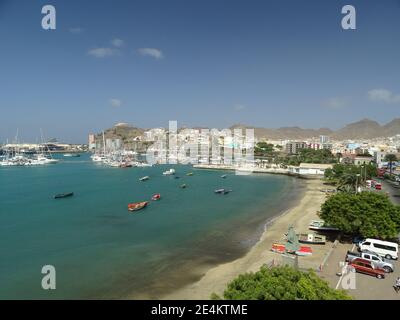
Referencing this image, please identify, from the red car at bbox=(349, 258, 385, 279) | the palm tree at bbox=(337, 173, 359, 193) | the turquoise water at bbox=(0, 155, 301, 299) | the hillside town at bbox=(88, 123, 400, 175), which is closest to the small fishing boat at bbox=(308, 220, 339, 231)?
the turquoise water at bbox=(0, 155, 301, 299)

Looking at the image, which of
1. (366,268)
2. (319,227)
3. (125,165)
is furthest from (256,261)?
(125,165)

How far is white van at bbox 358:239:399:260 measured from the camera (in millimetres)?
10977

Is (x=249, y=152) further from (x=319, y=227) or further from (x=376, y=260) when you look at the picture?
(x=376, y=260)

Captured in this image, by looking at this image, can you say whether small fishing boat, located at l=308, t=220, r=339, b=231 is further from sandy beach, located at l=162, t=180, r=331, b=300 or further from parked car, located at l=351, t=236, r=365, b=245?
parked car, located at l=351, t=236, r=365, b=245

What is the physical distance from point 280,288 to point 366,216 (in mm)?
8844

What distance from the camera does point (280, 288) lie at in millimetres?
5367

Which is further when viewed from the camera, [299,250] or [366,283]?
[299,250]

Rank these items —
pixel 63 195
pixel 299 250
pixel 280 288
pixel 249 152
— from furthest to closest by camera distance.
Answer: pixel 249 152 → pixel 63 195 → pixel 299 250 → pixel 280 288

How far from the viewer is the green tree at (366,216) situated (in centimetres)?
1219

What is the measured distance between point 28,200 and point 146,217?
1259 cm

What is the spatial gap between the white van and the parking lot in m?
0.27

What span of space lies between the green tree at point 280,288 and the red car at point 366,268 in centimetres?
451

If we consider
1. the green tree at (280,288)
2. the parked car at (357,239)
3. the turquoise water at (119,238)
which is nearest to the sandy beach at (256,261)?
the turquoise water at (119,238)
